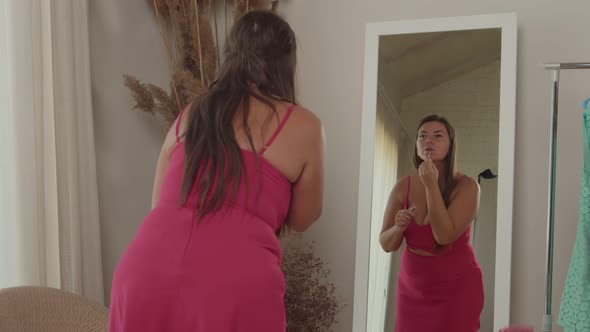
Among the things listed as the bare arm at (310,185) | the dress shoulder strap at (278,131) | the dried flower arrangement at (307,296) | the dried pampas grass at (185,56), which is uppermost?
the dried pampas grass at (185,56)

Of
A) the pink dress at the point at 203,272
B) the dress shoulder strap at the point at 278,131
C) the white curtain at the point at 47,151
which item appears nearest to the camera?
the pink dress at the point at 203,272

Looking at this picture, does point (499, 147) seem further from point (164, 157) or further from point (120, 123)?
point (120, 123)

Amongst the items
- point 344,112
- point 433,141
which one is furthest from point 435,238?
point 344,112

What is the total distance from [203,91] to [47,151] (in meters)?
0.69

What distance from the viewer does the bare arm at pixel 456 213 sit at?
276cm

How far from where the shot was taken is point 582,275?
233 centimetres

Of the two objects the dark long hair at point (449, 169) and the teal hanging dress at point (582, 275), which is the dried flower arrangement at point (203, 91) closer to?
the dark long hair at point (449, 169)

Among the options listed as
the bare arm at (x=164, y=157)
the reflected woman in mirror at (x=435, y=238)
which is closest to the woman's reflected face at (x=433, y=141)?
the reflected woman in mirror at (x=435, y=238)

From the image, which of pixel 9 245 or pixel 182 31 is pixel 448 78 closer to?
pixel 182 31

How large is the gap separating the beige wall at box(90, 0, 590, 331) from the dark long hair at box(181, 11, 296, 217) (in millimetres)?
1222

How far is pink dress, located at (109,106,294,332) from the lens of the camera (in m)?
1.66

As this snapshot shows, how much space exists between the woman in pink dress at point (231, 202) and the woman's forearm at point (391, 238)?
0.93 metres

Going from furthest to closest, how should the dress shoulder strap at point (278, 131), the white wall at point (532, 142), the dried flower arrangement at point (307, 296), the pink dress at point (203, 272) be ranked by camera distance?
the dried flower arrangement at point (307, 296), the white wall at point (532, 142), the dress shoulder strap at point (278, 131), the pink dress at point (203, 272)

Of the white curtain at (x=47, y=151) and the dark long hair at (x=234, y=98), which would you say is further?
the white curtain at (x=47, y=151)
